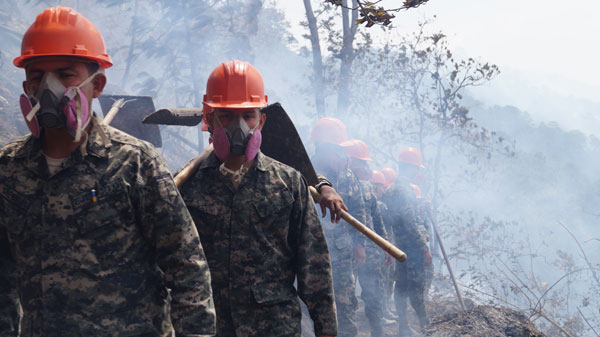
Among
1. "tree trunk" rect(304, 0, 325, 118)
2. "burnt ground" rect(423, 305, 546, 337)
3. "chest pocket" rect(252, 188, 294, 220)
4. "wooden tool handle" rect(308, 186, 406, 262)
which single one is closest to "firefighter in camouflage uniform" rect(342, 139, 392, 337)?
"burnt ground" rect(423, 305, 546, 337)

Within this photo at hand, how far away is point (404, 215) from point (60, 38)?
7281 millimetres

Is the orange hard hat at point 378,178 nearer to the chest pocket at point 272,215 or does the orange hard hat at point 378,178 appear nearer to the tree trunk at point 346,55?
the tree trunk at point 346,55

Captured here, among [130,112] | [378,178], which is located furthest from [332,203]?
[378,178]

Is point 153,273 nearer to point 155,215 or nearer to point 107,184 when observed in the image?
point 155,215

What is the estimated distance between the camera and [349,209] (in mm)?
7781

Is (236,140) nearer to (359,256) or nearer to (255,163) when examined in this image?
(255,163)

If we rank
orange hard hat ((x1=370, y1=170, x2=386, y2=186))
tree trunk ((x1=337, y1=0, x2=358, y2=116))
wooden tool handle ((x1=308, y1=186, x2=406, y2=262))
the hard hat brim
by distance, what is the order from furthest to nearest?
tree trunk ((x1=337, y1=0, x2=358, y2=116)), orange hard hat ((x1=370, y1=170, x2=386, y2=186)), wooden tool handle ((x1=308, y1=186, x2=406, y2=262)), the hard hat brim

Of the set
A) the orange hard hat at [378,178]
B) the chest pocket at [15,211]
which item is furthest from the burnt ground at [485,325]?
the orange hard hat at [378,178]

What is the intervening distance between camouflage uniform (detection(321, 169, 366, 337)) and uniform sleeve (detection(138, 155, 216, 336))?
17.6ft

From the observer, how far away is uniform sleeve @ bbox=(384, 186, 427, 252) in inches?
336

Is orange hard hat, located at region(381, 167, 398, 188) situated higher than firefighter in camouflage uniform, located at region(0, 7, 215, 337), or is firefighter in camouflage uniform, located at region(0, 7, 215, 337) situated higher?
firefighter in camouflage uniform, located at region(0, 7, 215, 337)

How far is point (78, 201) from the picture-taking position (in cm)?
186

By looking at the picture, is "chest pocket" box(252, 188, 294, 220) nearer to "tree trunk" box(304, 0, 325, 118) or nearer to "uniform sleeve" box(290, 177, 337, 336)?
"uniform sleeve" box(290, 177, 337, 336)

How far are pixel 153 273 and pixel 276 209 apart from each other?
803mm
